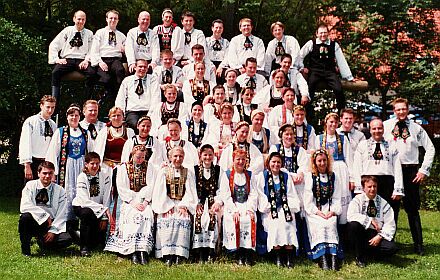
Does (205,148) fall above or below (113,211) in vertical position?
above

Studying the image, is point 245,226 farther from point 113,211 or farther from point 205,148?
point 113,211

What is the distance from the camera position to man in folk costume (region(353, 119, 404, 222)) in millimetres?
7223

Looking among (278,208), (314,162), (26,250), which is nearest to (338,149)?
(314,162)

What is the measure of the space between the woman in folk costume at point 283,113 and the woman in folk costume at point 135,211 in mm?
2196

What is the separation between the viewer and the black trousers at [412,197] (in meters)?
7.37

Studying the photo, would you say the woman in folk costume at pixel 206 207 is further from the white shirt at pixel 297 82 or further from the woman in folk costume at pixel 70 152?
the white shirt at pixel 297 82

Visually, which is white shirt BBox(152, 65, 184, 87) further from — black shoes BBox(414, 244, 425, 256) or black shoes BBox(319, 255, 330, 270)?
black shoes BBox(414, 244, 425, 256)

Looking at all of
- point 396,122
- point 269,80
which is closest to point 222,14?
point 269,80

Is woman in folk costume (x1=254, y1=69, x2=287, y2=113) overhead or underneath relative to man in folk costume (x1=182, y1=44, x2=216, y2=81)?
underneath

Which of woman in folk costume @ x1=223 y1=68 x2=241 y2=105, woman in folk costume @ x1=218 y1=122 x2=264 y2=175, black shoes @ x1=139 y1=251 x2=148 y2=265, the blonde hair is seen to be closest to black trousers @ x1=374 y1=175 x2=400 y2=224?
the blonde hair

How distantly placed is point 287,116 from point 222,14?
5.92m

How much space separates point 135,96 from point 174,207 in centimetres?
259

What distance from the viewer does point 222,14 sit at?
13.6 m

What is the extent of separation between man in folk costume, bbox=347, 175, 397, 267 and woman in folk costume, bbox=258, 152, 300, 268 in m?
0.70
